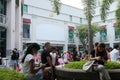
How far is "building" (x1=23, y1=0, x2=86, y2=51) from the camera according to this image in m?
34.3

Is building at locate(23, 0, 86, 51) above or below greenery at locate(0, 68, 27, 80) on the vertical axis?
above

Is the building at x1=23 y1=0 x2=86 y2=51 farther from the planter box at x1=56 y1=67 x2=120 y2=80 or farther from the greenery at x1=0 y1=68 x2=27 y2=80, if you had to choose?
the greenery at x1=0 y1=68 x2=27 y2=80

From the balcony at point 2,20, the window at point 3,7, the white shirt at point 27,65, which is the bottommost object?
the white shirt at point 27,65

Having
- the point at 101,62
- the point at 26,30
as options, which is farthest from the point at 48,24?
the point at 101,62

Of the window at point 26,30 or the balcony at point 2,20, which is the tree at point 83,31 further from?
the balcony at point 2,20

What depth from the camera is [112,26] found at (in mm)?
39906

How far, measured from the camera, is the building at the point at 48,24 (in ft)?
112

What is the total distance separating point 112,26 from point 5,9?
20939mm

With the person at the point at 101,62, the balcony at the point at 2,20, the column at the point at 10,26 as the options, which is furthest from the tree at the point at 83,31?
the person at the point at 101,62

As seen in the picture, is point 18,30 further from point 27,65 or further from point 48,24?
point 27,65

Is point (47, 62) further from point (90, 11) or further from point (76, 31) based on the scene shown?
point (76, 31)

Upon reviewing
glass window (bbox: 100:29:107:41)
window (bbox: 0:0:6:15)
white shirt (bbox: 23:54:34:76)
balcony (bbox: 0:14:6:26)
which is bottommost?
white shirt (bbox: 23:54:34:76)

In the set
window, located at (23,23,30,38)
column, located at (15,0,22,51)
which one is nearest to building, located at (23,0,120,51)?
window, located at (23,23,30,38)

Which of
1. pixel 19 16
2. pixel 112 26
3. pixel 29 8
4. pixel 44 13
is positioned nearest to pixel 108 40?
pixel 112 26
